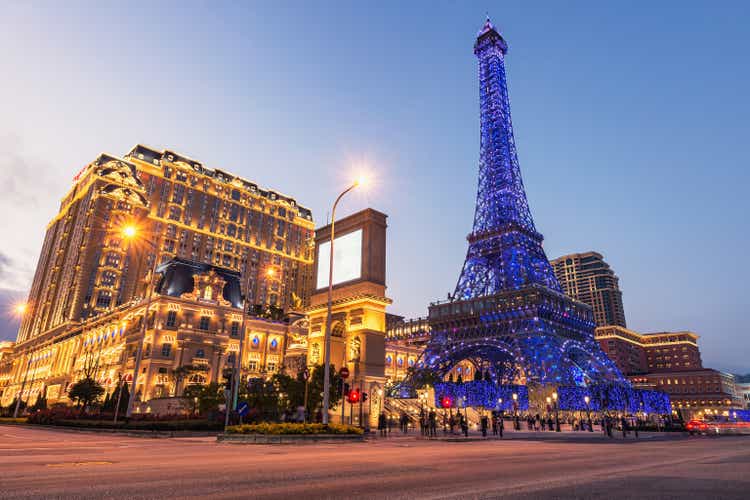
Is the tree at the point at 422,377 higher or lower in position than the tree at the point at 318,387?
higher

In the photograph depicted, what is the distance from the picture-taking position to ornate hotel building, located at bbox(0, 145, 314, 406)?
7612 centimetres

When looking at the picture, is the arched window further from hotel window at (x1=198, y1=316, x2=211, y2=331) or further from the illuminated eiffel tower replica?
the illuminated eiffel tower replica

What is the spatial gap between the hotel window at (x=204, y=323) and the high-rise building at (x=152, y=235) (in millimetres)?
27227

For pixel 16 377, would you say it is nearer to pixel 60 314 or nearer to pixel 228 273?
pixel 60 314

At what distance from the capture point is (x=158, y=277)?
3312 inches

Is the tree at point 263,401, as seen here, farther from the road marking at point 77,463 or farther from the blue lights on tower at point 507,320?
the blue lights on tower at point 507,320

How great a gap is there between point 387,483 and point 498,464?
17.9 ft

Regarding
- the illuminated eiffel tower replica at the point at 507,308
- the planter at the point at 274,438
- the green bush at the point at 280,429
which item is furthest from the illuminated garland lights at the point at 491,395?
the planter at the point at 274,438

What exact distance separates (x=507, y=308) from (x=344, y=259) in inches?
2243

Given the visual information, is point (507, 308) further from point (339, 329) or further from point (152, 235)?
point (152, 235)

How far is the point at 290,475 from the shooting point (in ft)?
33.9

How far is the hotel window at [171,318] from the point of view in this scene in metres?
74.2

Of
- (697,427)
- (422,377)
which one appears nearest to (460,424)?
(697,427)

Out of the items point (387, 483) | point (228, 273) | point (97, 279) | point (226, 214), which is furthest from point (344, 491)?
point (226, 214)
